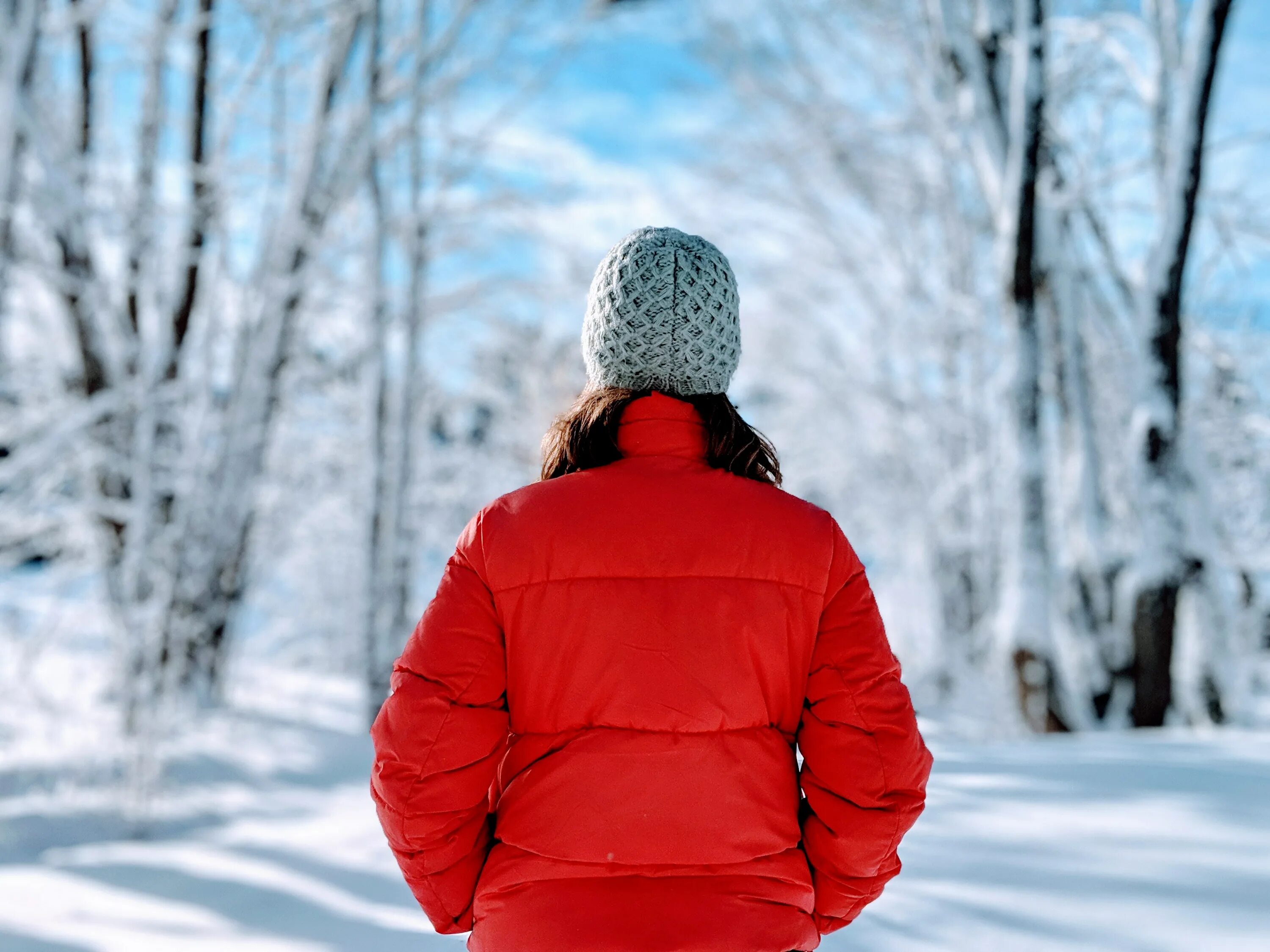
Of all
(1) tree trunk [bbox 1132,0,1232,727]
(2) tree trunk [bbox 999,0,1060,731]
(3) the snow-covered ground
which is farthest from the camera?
(2) tree trunk [bbox 999,0,1060,731]

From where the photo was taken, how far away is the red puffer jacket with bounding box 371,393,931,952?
1.23 meters

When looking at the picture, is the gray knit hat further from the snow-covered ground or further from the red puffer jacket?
the snow-covered ground

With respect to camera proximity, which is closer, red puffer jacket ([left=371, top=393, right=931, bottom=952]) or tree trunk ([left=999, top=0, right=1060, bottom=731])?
red puffer jacket ([left=371, top=393, right=931, bottom=952])

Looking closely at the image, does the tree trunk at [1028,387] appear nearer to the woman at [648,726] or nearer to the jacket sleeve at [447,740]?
the woman at [648,726]

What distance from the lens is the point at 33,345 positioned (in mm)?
7621

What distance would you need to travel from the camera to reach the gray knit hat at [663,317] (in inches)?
56.5

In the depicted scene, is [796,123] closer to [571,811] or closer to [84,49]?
[84,49]

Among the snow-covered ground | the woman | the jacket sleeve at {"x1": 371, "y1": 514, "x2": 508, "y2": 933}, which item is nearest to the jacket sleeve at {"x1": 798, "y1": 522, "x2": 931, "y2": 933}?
the woman

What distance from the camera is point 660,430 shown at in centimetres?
140

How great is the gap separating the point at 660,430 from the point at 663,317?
0.18 meters

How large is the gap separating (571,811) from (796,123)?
10.7m

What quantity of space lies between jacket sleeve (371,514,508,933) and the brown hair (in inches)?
7.9

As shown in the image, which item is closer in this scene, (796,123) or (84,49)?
(84,49)

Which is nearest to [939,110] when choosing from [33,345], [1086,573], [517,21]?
[517,21]
